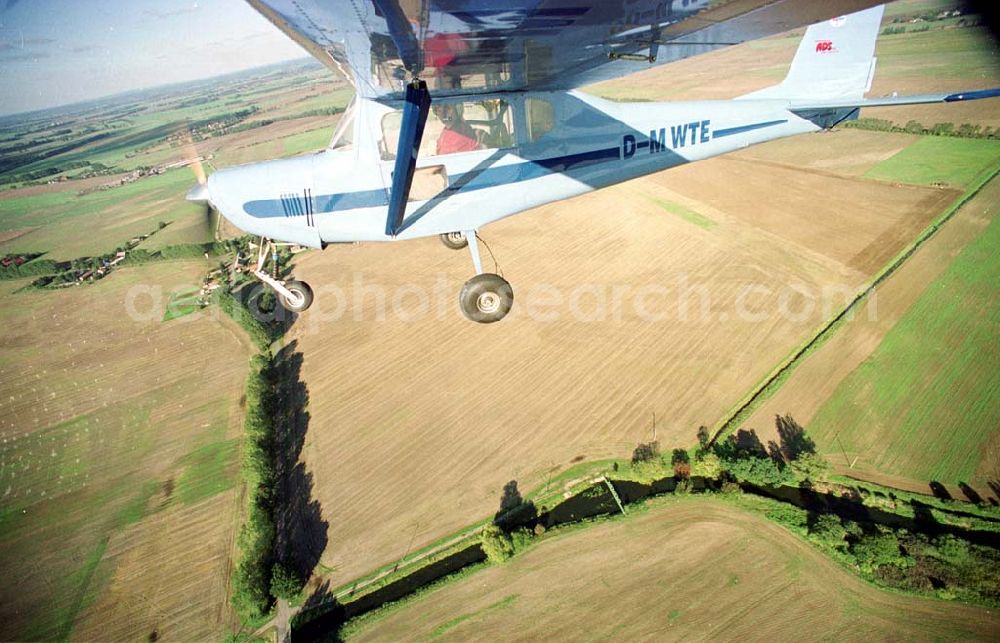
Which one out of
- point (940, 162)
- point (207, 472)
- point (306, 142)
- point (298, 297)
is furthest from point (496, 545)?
point (306, 142)

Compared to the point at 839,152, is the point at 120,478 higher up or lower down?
lower down

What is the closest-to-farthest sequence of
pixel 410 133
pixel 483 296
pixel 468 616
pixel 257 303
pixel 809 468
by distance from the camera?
pixel 410 133 → pixel 483 296 → pixel 468 616 → pixel 809 468 → pixel 257 303

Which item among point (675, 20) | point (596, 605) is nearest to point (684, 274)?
point (596, 605)

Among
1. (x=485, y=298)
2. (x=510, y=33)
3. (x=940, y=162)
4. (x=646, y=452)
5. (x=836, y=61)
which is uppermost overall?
(x=510, y=33)

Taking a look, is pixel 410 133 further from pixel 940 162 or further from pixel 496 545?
pixel 940 162

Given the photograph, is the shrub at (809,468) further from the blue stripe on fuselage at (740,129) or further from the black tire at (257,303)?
the black tire at (257,303)

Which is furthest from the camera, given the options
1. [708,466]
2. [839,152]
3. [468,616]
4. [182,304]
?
[839,152]

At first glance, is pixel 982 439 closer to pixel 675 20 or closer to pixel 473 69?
pixel 675 20
